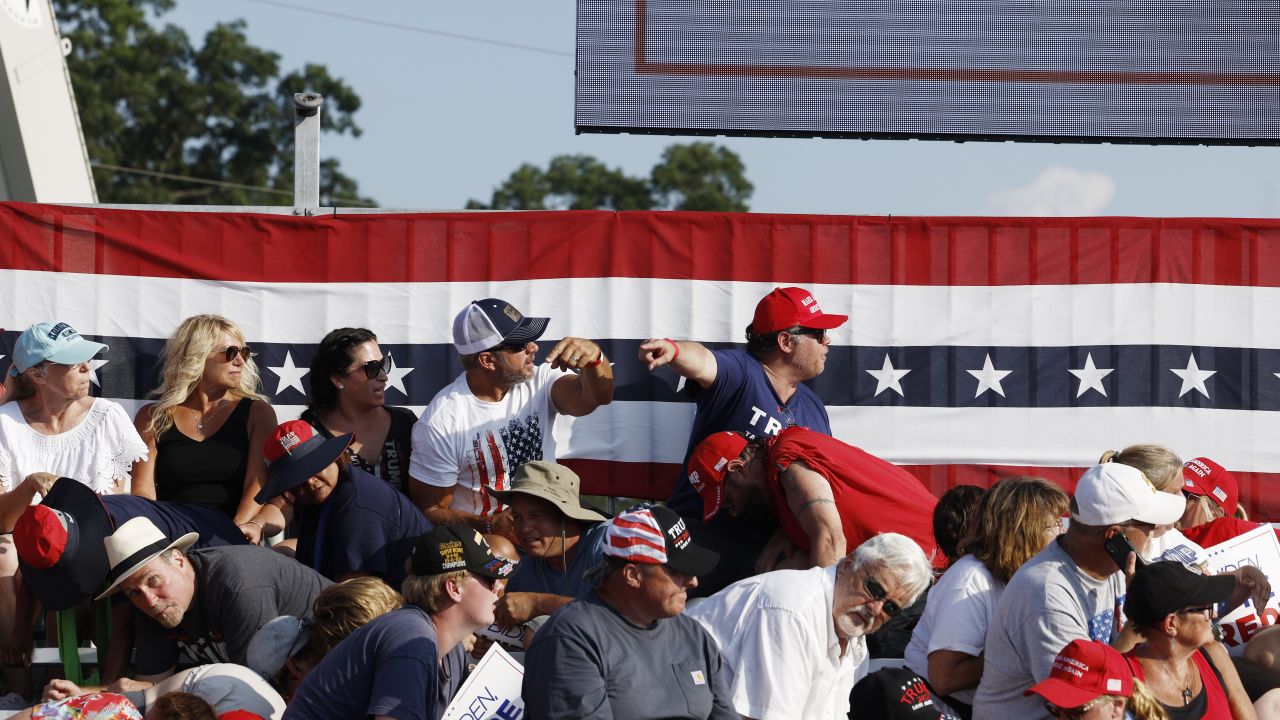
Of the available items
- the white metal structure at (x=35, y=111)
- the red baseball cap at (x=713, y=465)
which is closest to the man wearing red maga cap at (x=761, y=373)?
the red baseball cap at (x=713, y=465)

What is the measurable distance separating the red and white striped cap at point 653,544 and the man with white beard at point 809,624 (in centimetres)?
47

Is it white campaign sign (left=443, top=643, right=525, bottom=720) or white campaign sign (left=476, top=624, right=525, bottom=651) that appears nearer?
white campaign sign (left=443, top=643, right=525, bottom=720)

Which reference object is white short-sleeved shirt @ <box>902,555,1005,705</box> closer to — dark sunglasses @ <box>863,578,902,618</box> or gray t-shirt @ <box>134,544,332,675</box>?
dark sunglasses @ <box>863,578,902,618</box>

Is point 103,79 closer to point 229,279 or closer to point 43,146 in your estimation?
point 43,146

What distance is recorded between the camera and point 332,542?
5.09 m

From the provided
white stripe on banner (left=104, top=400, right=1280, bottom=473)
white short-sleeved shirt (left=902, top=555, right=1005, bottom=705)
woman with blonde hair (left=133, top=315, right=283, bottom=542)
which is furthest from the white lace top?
white short-sleeved shirt (left=902, top=555, right=1005, bottom=705)

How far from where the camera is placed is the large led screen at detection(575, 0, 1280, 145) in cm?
611

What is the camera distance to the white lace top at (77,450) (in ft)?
18.3

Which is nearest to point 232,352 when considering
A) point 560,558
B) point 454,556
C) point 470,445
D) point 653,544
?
point 470,445

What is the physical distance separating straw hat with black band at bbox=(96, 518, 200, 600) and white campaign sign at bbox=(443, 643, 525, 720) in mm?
1214

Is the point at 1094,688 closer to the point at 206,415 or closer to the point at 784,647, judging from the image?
the point at 784,647

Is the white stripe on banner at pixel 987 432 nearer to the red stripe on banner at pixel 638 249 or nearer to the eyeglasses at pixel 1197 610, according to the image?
the red stripe on banner at pixel 638 249

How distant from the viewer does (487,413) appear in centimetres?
588

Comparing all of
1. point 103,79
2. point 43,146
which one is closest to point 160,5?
point 103,79
